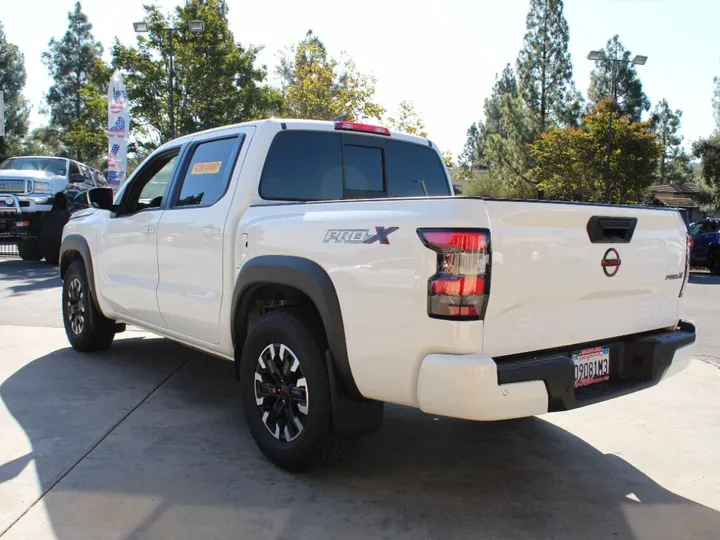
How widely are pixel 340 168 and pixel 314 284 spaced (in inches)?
54.8

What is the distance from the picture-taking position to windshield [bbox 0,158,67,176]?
15906 millimetres

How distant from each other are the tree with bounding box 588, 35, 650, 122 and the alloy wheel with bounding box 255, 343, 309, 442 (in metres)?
51.0

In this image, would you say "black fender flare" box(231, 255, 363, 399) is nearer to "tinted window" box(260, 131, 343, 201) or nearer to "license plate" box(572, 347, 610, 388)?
"tinted window" box(260, 131, 343, 201)

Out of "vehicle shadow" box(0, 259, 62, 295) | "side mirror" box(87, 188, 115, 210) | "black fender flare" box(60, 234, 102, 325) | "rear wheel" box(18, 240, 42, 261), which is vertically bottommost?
"vehicle shadow" box(0, 259, 62, 295)

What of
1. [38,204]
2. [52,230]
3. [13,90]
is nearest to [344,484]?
[52,230]

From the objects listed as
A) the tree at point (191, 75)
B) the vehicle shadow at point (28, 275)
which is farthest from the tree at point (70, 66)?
the vehicle shadow at point (28, 275)

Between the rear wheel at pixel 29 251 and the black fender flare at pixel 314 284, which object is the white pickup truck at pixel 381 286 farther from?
the rear wheel at pixel 29 251

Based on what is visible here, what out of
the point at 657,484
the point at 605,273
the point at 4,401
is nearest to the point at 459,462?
the point at 657,484

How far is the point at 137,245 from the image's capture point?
5.11 meters

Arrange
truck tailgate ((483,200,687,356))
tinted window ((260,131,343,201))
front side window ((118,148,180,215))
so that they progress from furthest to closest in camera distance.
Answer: front side window ((118,148,180,215))
tinted window ((260,131,343,201))
truck tailgate ((483,200,687,356))

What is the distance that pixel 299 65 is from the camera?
36.0 m

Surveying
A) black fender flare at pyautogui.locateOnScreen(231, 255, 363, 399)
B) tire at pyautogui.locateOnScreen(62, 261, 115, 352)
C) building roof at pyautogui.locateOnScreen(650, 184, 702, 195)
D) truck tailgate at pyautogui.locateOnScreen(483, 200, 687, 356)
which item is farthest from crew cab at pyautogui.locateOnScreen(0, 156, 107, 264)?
building roof at pyautogui.locateOnScreen(650, 184, 702, 195)

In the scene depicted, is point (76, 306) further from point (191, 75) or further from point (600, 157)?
point (600, 157)

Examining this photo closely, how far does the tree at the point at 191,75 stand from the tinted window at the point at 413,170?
29.0m
